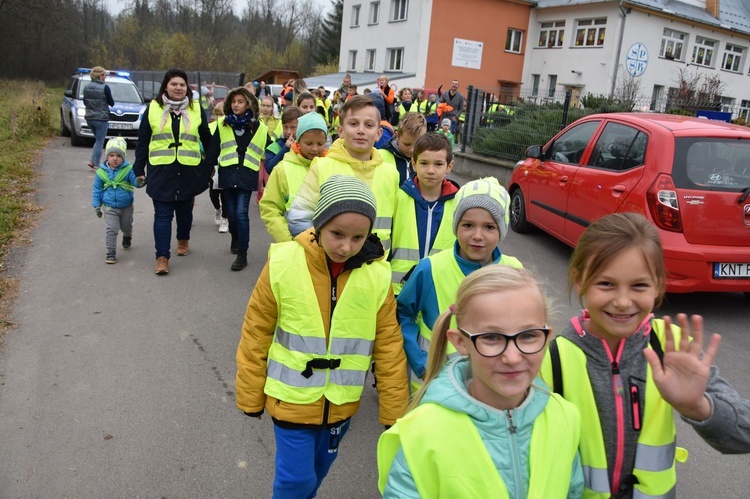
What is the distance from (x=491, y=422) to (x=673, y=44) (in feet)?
128

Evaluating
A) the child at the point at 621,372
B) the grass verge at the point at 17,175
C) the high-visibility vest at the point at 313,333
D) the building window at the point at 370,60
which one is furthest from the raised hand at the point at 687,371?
the building window at the point at 370,60

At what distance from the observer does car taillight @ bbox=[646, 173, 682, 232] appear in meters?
5.36

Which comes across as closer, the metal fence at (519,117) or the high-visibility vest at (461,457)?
the high-visibility vest at (461,457)

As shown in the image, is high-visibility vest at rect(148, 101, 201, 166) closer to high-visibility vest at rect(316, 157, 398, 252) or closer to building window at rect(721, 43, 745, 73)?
high-visibility vest at rect(316, 157, 398, 252)

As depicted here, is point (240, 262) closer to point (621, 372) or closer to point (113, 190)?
point (113, 190)

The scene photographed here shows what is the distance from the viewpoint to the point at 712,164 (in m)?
5.48

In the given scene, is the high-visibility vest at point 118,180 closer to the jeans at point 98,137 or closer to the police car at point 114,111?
the jeans at point 98,137

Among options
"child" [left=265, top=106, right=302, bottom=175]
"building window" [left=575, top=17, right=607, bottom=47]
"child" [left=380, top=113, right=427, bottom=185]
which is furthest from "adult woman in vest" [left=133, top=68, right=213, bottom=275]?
"building window" [left=575, top=17, right=607, bottom=47]

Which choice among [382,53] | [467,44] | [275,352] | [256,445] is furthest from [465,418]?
[382,53]

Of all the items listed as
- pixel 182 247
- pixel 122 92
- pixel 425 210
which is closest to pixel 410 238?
pixel 425 210

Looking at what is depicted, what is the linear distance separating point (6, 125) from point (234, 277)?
14751mm

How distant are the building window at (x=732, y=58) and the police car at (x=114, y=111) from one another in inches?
1375

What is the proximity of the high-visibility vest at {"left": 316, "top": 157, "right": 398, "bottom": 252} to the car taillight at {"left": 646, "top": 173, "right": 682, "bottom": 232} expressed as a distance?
290 centimetres

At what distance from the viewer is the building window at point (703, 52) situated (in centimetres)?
3509
